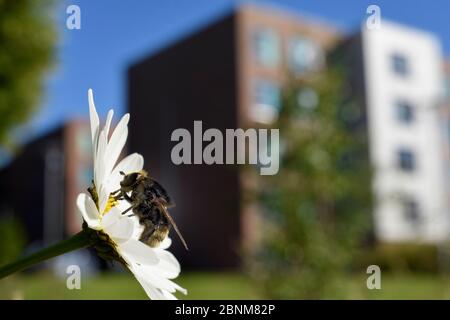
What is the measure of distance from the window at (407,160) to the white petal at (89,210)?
24.9 metres

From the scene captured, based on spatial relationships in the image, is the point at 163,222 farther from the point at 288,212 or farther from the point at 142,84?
the point at 142,84

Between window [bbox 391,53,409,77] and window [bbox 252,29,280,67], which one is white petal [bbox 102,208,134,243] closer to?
window [bbox 252,29,280,67]

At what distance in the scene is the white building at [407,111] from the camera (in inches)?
934

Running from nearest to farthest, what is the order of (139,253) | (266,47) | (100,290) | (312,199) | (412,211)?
(139,253) < (312,199) < (100,290) < (266,47) < (412,211)

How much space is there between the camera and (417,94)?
25.6m

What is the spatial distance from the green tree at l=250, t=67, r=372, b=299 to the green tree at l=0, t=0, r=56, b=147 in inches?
264

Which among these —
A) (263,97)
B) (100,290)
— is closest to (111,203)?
(100,290)

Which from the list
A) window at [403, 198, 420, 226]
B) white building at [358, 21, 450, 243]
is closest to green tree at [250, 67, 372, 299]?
white building at [358, 21, 450, 243]

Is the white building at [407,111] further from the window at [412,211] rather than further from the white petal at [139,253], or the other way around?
the white petal at [139,253]

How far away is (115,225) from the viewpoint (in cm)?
48

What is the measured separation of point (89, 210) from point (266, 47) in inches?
916

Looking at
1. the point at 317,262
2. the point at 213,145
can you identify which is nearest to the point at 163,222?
the point at 213,145

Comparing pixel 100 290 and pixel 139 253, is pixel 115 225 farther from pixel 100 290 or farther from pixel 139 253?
pixel 100 290

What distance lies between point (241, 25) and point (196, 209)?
19.3ft
